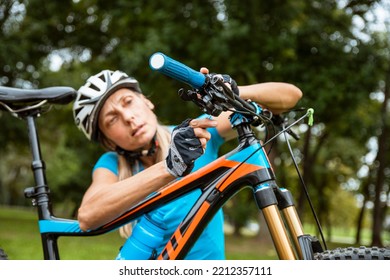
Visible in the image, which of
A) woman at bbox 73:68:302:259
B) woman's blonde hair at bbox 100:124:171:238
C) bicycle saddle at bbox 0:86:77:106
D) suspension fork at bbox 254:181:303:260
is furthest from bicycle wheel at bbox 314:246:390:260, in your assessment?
bicycle saddle at bbox 0:86:77:106

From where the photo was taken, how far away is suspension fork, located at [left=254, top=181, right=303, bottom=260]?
1797mm

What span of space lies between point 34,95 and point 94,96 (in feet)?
1.42

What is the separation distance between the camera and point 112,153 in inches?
110

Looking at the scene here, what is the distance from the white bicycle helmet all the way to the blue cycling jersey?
0.21m

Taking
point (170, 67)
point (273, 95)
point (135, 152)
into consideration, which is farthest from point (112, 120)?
point (170, 67)

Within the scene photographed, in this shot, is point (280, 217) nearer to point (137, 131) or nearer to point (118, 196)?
point (118, 196)

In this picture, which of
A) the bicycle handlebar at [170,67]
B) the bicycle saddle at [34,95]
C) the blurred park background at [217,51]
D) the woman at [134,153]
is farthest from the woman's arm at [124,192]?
the blurred park background at [217,51]

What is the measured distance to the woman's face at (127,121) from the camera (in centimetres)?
261

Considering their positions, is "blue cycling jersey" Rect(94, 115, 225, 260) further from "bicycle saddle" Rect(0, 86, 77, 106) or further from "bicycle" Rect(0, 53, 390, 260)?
"bicycle saddle" Rect(0, 86, 77, 106)

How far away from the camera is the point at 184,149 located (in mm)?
1915

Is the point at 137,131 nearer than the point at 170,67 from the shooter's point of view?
No

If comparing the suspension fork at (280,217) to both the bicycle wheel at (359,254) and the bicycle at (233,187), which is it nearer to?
the bicycle at (233,187)
